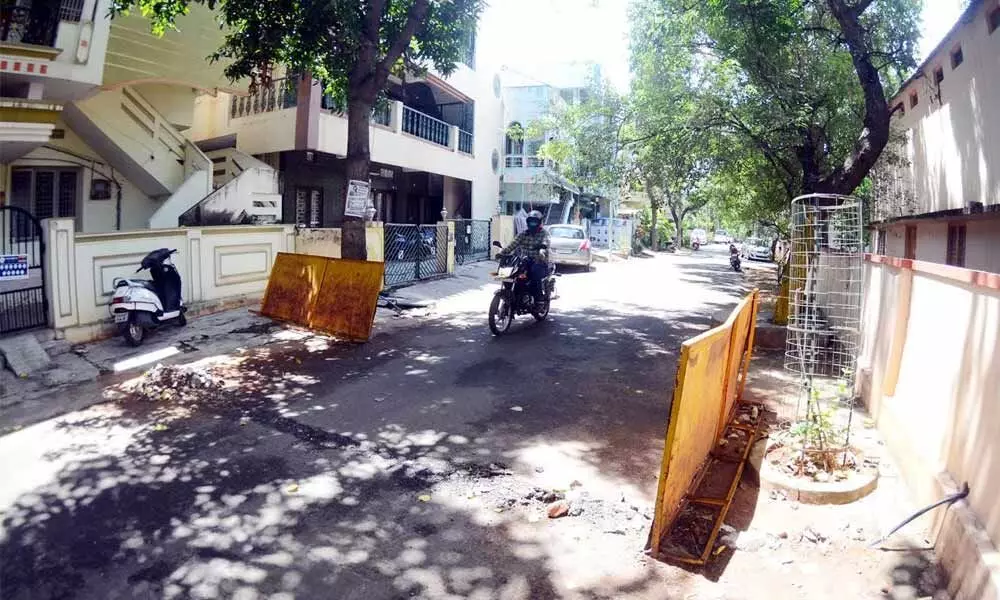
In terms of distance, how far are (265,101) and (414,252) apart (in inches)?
201

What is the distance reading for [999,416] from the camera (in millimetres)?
2822

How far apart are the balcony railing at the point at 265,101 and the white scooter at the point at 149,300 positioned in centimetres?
703

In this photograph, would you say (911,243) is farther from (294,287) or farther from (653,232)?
(653,232)

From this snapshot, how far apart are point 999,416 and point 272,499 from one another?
149 inches

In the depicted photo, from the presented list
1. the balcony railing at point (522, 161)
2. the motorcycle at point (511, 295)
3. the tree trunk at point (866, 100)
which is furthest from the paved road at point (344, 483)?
the balcony railing at point (522, 161)

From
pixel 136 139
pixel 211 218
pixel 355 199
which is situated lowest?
pixel 211 218

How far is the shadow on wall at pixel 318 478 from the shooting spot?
311cm

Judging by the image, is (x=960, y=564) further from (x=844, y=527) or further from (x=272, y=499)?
(x=272, y=499)

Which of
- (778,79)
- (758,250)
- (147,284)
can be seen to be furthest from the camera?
(758,250)

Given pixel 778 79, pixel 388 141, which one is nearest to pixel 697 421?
pixel 778 79

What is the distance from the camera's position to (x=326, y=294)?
900 centimetres

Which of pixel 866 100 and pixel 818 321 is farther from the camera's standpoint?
pixel 866 100

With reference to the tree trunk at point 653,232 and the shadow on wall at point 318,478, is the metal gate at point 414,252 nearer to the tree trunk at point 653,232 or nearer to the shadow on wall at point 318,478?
the shadow on wall at point 318,478

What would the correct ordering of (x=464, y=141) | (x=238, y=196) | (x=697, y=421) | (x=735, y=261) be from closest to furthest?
(x=697, y=421), (x=238, y=196), (x=464, y=141), (x=735, y=261)
